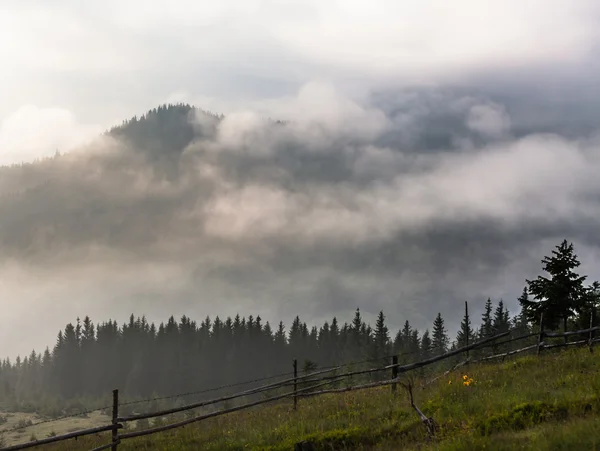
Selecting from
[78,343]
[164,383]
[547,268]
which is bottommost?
[164,383]

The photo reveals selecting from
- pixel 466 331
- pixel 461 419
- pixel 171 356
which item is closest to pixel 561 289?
pixel 466 331

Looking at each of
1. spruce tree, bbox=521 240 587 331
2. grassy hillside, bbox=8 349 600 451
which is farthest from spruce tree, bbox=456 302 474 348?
grassy hillside, bbox=8 349 600 451

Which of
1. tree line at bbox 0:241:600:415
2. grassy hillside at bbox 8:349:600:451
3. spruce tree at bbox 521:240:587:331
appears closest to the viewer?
grassy hillside at bbox 8:349:600:451

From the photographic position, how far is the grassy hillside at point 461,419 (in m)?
11.4

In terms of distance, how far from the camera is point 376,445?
1388 centimetres

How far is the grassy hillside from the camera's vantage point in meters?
11.4

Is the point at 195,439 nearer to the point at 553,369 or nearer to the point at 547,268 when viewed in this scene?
the point at 553,369

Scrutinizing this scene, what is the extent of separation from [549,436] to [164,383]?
163m

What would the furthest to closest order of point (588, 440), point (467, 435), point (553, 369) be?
point (553, 369)
point (467, 435)
point (588, 440)

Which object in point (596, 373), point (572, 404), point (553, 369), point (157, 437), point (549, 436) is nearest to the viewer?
point (549, 436)

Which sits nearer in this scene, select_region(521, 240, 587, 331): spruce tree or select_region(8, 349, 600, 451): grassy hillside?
select_region(8, 349, 600, 451): grassy hillside

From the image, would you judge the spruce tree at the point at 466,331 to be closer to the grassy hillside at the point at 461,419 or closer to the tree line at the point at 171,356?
the grassy hillside at the point at 461,419

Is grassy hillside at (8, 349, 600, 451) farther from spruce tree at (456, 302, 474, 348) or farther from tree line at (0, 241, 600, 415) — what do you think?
tree line at (0, 241, 600, 415)

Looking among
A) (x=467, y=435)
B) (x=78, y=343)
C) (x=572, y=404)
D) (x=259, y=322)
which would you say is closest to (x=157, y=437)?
(x=467, y=435)
